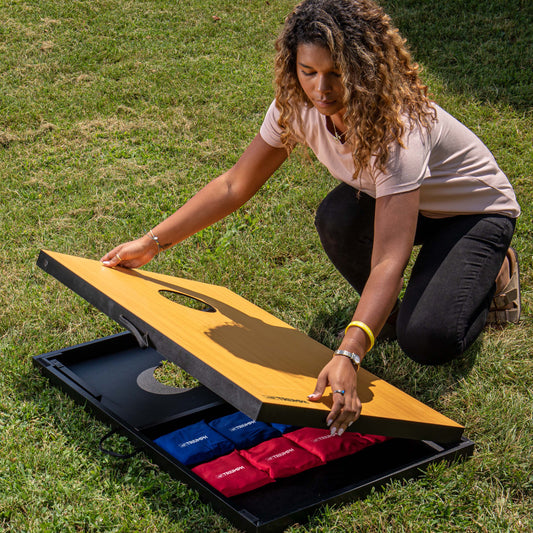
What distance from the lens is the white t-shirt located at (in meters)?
2.53

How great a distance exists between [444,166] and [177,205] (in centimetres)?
218

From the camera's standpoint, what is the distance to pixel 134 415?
8.50ft

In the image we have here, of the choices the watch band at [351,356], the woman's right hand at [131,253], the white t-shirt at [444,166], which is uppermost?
the white t-shirt at [444,166]

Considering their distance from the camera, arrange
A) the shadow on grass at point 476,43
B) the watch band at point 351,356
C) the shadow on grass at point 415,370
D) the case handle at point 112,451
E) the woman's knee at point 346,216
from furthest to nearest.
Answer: the shadow on grass at point 476,43 → the woman's knee at point 346,216 → the shadow on grass at point 415,370 → the case handle at point 112,451 → the watch band at point 351,356

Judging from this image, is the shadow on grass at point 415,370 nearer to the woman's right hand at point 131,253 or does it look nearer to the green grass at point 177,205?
the green grass at point 177,205

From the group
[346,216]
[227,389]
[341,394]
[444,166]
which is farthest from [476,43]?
[227,389]

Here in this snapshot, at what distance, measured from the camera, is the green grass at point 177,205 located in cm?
222

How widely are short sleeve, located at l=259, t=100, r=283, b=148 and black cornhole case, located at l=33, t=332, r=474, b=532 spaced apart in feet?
3.38

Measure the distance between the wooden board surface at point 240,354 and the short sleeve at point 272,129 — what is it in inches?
26.9

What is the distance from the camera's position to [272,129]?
2.68 metres

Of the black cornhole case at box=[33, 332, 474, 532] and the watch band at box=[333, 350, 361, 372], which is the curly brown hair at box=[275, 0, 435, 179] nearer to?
the watch band at box=[333, 350, 361, 372]

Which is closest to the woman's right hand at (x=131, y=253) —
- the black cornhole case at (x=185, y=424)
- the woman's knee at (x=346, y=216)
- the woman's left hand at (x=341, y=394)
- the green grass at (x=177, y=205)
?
the black cornhole case at (x=185, y=424)

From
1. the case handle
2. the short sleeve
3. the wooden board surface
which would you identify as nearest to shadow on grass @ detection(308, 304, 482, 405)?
the wooden board surface

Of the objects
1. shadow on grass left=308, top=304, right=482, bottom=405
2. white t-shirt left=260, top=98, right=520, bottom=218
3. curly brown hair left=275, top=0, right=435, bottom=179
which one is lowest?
shadow on grass left=308, top=304, right=482, bottom=405
